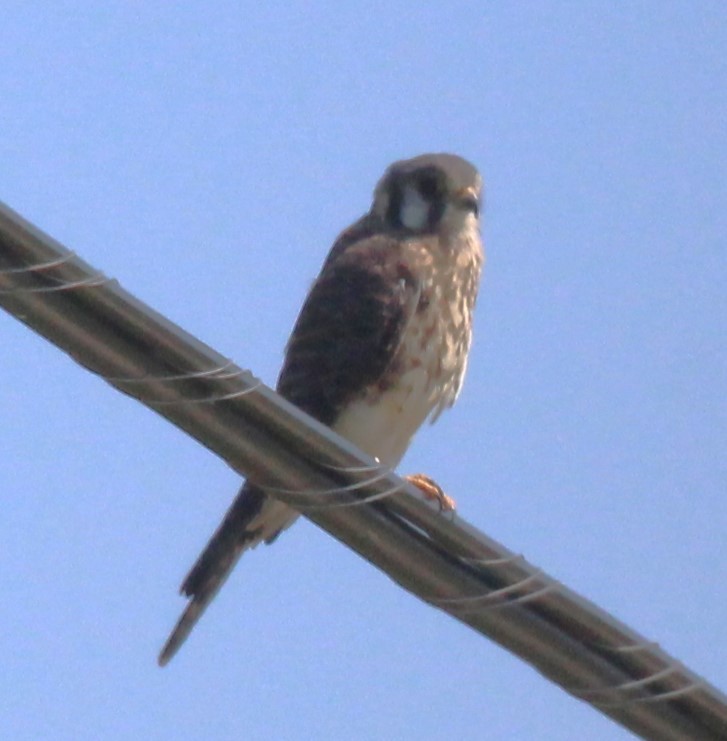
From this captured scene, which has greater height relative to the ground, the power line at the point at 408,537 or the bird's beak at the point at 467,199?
the bird's beak at the point at 467,199

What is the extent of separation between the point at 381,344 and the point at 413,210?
2.12 ft

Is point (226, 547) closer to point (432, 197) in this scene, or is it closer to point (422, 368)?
point (422, 368)

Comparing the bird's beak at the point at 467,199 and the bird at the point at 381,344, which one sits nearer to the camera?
the bird at the point at 381,344

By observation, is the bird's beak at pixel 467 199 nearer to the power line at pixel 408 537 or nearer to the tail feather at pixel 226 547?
the tail feather at pixel 226 547

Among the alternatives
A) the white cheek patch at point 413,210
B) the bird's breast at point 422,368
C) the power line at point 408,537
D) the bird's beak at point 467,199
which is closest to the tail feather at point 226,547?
the bird's breast at point 422,368

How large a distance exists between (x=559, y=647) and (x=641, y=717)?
19 centimetres

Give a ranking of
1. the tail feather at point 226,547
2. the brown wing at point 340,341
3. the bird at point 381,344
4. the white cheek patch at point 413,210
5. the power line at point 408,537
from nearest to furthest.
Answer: the power line at point 408,537 < the tail feather at point 226,547 < the brown wing at point 340,341 < the bird at point 381,344 < the white cheek patch at point 413,210

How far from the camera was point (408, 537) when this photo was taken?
316cm

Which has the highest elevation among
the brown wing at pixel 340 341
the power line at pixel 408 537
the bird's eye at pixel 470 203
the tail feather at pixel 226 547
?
the bird's eye at pixel 470 203

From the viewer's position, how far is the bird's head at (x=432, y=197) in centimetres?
568

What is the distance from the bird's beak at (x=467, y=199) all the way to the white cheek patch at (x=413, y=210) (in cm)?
11

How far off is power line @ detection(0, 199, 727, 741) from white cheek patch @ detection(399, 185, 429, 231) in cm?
260

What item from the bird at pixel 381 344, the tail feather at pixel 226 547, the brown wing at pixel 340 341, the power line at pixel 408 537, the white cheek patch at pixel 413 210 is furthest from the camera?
the white cheek patch at pixel 413 210

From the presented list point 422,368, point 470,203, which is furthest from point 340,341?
point 470,203
